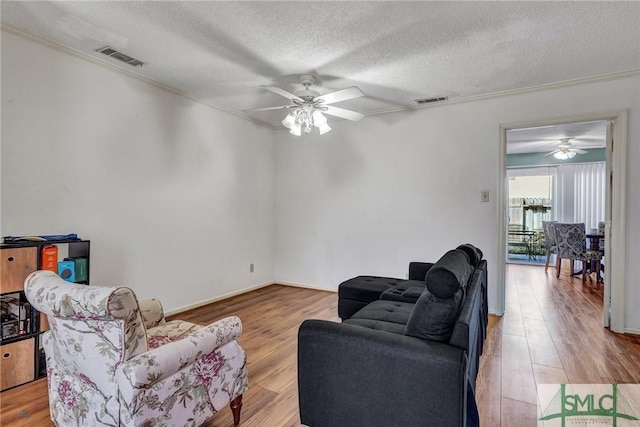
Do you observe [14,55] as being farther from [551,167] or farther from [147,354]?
[551,167]

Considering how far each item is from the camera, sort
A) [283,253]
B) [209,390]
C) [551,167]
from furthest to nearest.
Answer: [551,167], [283,253], [209,390]

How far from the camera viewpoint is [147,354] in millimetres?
1360

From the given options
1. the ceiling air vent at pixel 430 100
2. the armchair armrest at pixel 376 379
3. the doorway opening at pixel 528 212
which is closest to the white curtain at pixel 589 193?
the doorway opening at pixel 528 212

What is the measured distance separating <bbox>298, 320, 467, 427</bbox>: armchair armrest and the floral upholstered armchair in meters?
0.45

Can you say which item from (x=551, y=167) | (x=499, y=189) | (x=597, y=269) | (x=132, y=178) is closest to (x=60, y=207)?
(x=132, y=178)

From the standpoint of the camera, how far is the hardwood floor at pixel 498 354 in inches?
76.0

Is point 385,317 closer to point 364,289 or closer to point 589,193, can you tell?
point 364,289

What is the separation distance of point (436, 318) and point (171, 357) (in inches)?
46.7

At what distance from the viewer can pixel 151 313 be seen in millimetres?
2176

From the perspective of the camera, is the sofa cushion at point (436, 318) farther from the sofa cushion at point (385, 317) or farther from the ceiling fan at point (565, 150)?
the ceiling fan at point (565, 150)

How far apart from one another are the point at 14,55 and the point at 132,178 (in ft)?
4.07

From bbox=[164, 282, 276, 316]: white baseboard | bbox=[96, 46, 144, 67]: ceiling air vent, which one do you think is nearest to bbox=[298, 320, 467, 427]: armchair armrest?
bbox=[164, 282, 276, 316]: white baseboard

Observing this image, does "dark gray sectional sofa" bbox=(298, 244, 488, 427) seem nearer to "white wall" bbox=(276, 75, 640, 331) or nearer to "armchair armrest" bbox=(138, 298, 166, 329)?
"armchair armrest" bbox=(138, 298, 166, 329)

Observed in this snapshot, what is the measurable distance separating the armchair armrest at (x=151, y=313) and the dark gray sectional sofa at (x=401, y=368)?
1139 mm
